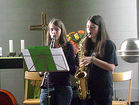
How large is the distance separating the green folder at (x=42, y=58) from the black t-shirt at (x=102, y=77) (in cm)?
32

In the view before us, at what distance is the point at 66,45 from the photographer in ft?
9.59

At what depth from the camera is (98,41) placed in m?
2.68

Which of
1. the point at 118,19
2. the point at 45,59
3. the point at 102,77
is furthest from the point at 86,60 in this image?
the point at 118,19

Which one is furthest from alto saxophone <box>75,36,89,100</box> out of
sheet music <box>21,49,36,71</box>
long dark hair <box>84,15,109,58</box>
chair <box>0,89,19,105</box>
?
chair <box>0,89,19,105</box>

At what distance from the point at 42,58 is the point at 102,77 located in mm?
531

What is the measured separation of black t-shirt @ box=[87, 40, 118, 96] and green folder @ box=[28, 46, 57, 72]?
32 centimetres

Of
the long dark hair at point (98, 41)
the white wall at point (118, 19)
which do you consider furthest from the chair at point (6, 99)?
the long dark hair at point (98, 41)

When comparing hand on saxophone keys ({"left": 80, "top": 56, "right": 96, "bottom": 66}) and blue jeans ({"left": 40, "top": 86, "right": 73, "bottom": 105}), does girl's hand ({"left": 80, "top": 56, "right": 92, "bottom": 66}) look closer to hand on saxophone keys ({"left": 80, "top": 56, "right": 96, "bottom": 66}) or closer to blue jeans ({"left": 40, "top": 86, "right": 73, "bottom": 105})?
hand on saxophone keys ({"left": 80, "top": 56, "right": 96, "bottom": 66})

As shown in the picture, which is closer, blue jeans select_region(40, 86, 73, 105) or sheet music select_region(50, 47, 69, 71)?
sheet music select_region(50, 47, 69, 71)

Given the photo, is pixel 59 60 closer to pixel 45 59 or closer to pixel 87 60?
pixel 45 59

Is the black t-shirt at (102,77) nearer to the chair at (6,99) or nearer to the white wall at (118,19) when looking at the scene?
the chair at (6,99)

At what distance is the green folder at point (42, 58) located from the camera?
Answer: 105 inches

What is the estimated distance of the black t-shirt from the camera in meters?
2.59

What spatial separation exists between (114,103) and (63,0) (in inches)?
94.5
